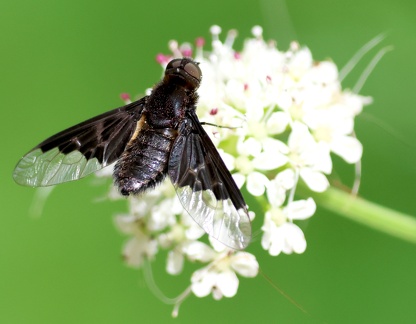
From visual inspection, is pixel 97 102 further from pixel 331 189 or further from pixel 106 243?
pixel 331 189

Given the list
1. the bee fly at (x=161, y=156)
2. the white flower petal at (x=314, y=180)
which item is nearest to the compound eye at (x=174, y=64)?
the bee fly at (x=161, y=156)

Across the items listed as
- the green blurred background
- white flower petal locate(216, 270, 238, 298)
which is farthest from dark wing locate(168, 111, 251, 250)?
the green blurred background

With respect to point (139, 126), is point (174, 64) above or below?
above

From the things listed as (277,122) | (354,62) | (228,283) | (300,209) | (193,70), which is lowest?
(228,283)

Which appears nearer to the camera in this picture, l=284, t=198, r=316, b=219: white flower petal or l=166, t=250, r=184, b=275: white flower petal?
l=284, t=198, r=316, b=219: white flower petal

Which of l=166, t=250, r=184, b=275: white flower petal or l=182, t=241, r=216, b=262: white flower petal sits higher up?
l=166, t=250, r=184, b=275: white flower petal

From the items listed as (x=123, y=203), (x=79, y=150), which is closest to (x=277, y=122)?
(x=79, y=150)

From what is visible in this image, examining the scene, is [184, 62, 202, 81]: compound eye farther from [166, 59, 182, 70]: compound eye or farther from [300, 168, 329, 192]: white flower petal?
[300, 168, 329, 192]: white flower petal

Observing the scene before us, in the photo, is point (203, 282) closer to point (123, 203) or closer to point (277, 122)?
point (277, 122)
